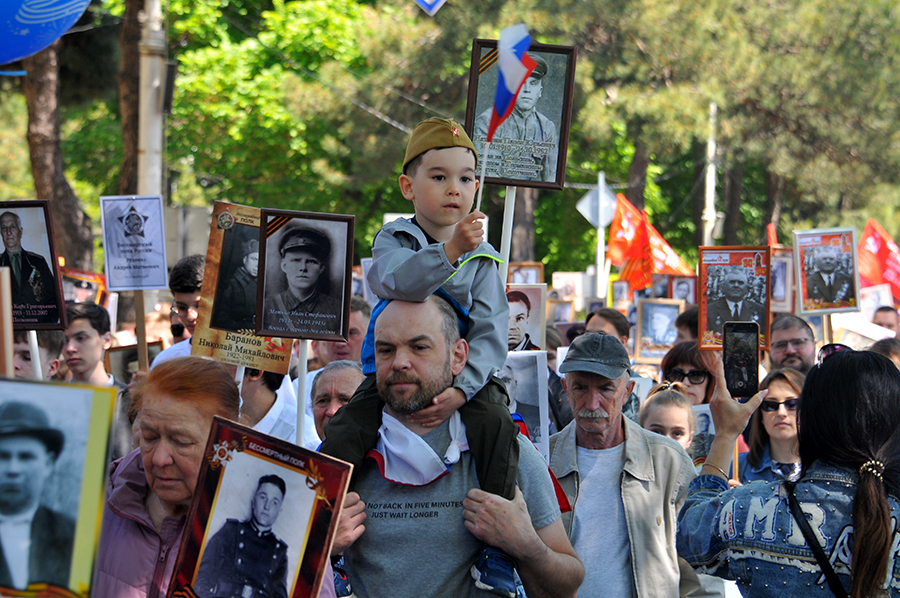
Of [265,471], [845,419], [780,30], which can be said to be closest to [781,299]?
[845,419]

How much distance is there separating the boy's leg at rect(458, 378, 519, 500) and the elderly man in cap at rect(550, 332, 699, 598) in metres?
0.93

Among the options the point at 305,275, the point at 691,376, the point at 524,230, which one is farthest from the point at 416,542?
the point at 524,230

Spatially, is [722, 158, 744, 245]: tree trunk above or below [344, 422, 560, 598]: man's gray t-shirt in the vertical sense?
above

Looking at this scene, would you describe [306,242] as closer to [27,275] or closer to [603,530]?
[27,275]

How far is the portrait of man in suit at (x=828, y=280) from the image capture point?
22.1 feet

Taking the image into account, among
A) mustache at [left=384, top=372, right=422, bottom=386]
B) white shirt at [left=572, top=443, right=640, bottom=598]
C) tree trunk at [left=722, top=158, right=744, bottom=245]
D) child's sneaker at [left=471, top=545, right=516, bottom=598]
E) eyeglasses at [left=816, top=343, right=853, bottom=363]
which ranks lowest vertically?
white shirt at [left=572, top=443, right=640, bottom=598]

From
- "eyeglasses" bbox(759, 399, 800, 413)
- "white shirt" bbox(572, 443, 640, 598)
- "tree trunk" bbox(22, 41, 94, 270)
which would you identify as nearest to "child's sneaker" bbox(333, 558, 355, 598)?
"white shirt" bbox(572, 443, 640, 598)

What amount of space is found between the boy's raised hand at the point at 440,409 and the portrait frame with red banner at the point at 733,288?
2662 millimetres

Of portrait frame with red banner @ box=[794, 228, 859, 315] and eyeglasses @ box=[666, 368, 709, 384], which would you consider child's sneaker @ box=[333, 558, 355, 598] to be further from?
portrait frame with red banner @ box=[794, 228, 859, 315]

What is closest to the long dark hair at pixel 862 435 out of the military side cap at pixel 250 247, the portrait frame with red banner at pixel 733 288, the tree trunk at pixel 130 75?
the portrait frame with red banner at pixel 733 288

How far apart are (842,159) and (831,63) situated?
8.59 ft

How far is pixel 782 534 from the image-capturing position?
8.68 feet

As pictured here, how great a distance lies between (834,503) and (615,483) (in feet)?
3.65

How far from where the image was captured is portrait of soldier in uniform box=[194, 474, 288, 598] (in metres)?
2.09
